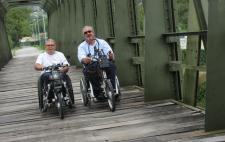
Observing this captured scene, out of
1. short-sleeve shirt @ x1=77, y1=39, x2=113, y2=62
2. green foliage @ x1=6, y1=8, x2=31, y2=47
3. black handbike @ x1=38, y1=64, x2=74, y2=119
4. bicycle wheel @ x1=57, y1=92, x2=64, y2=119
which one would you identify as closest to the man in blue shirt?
short-sleeve shirt @ x1=77, y1=39, x2=113, y2=62

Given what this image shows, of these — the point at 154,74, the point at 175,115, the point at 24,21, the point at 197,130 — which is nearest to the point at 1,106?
the point at 154,74

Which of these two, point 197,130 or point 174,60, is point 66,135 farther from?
point 174,60

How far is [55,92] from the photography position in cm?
890

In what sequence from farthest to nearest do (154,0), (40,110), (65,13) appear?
(65,13)
(40,110)
(154,0)

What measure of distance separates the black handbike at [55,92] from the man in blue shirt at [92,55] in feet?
1.43

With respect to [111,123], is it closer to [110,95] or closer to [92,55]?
[110,95]

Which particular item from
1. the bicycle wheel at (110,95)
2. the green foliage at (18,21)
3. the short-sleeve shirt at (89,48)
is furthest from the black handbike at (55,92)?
the green foliage at (18,21)

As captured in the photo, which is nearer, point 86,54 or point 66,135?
point 66,135

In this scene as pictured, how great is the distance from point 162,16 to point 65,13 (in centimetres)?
1632

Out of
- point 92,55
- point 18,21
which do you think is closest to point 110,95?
point 92,55

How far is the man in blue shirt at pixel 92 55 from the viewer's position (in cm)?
917

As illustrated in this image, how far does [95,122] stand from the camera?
26.6 ft

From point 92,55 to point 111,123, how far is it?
1732 mm

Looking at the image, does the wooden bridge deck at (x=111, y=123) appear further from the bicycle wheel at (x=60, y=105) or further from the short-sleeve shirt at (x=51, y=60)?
the short-sleeve shirt at (x=51, y=60)
